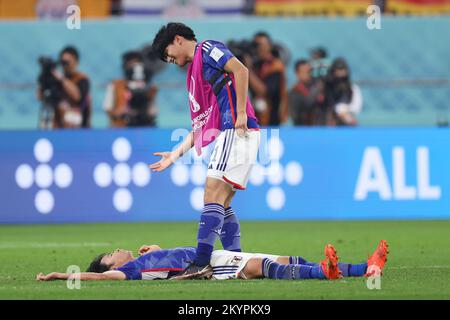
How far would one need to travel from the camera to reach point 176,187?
57.3 ft

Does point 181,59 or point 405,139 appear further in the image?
point 405,139

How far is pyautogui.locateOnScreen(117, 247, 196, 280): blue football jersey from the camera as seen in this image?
31.3 feet

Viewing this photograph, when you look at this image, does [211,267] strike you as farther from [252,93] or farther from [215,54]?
[252,93]

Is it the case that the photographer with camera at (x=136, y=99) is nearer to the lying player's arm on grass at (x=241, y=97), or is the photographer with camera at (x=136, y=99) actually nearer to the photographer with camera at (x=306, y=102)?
the photographer with camera at (x=306, y=102)

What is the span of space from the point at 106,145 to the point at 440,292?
9404mm

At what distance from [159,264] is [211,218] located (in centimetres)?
53

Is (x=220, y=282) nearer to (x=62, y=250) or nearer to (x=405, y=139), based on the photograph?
(x=62, y=250)

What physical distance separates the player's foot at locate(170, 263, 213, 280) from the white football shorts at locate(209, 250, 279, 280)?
2.2 inches

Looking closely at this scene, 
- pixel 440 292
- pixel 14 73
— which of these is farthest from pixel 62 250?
pixel 14 73

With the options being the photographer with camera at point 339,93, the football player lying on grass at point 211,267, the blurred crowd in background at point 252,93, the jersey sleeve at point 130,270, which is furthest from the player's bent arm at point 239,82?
the photographer with camera at point 339,93

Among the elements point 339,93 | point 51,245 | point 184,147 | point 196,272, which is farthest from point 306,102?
point 196,272

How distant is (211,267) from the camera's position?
31.7ft
